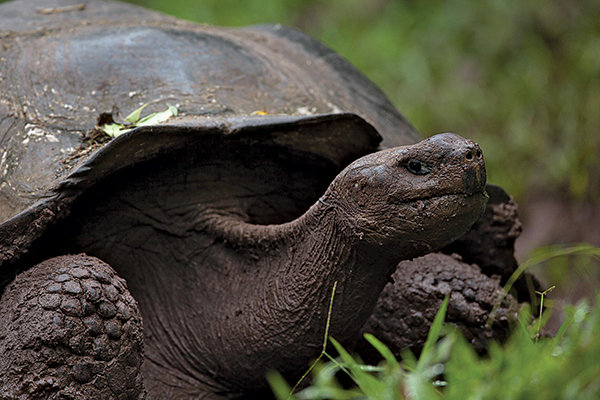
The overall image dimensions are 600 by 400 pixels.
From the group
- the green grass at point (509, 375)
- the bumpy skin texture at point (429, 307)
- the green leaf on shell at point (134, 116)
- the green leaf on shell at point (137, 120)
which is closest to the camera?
the green grass at point (509, 375)

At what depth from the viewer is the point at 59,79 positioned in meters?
3.02

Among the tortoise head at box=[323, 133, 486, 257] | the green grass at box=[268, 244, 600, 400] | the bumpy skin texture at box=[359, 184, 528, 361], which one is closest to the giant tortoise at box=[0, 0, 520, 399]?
the tortoise head at box=[323, 133, 486, 257]

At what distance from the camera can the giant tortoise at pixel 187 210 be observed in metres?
2.34

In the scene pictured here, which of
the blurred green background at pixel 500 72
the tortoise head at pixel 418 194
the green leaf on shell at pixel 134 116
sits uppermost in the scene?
the tortoise head at pixel 418 194

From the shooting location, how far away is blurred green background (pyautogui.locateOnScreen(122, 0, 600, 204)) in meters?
5.51

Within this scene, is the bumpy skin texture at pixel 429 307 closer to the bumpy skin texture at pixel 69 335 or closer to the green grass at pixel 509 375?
the bumpy skin texture at pixel 69 335

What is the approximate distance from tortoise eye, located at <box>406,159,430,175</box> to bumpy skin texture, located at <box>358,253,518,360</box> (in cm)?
80

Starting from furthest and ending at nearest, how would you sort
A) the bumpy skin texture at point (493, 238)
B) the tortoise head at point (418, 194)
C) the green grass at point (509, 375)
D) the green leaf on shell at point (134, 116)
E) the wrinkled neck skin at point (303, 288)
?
the bumpy skin texture at point (493, 238) → the green leaf on shell at point (134, 116) → the wrinkled neck skin at point (303, 288) → the tortoise head at point (418, 194) → the green grass at point (509, 375)

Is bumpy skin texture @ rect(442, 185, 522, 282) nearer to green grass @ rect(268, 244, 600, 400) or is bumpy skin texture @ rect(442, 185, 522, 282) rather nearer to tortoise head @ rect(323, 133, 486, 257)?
tortoise head @ rect(323, 133, 486, 257)

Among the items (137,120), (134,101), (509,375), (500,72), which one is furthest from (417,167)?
(500,72)

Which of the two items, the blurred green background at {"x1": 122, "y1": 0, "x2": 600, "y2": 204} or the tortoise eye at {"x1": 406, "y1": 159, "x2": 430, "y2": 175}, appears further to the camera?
the blurred green background at {"x1": 122, "y1": 0, "x2": 600, "y2": 204}

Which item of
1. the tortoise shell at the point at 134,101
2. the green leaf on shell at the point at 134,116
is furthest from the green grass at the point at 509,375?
the green leaf on shell at the point at 134,116

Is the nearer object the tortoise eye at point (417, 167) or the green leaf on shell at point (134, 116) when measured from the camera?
the tortoise eye at point (417, 167)

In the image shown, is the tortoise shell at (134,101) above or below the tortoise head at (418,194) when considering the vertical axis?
below
